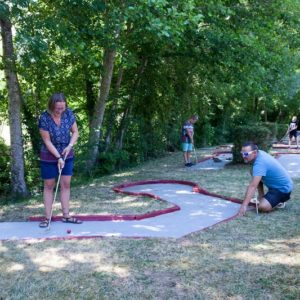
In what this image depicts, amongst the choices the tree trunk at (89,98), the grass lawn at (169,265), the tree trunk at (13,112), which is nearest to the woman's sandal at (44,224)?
the grass lawn at (169,265)

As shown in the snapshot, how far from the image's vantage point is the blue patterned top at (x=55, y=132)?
18.2 ft

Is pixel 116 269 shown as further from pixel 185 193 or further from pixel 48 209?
pixel 185 193

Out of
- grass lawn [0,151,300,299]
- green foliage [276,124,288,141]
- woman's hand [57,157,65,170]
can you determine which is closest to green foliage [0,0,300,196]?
woman's hand [57,157,65,170]

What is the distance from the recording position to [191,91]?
17781 millimetres

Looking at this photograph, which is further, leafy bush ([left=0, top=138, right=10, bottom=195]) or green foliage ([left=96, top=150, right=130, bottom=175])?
green foliage ([left=96, top=150, right=130, bottom=175])

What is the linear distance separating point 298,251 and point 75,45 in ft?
15.9

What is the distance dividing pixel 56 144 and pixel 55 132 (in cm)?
16

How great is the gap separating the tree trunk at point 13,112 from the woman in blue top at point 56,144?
105 inches

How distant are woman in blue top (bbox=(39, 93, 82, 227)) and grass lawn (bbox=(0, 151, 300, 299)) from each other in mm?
908

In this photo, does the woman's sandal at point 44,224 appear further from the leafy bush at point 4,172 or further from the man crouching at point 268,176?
the leafy bush at point 4,172

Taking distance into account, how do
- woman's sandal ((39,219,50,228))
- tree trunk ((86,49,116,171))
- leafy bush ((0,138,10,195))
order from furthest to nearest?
tree trunk ((86,49,116,171)), leafy bush ((0,138,10,195)), woman's sandal ((39,219,50,228))

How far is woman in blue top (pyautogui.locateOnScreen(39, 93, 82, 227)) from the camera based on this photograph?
17.9 ft

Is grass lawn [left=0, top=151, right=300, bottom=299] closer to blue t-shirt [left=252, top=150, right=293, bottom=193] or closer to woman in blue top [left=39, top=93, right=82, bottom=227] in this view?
blue t-shirt [left=252, top=150, right=293, bottom=193]

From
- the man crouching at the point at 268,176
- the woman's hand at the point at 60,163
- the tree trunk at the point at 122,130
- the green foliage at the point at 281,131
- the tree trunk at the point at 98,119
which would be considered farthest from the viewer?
the green foliage at the point at 281,131
